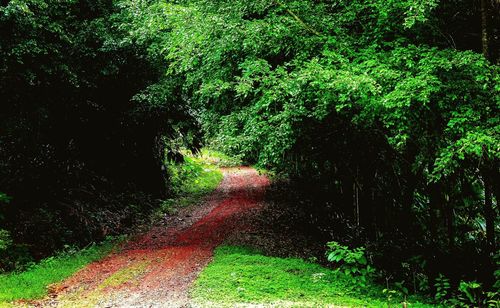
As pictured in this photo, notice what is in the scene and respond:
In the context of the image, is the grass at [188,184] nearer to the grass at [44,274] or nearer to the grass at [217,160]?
the grass at [217,160]

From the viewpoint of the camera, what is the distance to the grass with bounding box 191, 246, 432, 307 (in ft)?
24.6

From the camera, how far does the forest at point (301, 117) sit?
24.8 feet

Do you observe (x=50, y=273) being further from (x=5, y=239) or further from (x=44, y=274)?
(x=5, y=239)

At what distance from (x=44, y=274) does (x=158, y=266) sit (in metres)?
2.61

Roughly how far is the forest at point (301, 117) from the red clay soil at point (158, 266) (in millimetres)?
536

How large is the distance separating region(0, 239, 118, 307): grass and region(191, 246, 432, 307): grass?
11.3ft

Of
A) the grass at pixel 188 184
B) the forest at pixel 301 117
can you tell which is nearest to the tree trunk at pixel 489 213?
the forest at pixel 301 117

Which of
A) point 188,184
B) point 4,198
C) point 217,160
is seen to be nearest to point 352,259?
point 4,198

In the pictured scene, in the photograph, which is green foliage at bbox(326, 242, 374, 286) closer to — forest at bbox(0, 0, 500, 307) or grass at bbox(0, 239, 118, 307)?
forest at bbox(0, 0, 500, 307)

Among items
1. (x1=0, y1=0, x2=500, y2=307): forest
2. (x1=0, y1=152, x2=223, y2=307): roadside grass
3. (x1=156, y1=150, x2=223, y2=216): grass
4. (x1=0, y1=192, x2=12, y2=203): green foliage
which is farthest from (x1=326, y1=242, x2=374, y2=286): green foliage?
(x1=156, y1=150, x2=223, y2=216): grass

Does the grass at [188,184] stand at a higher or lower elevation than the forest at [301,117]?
lower

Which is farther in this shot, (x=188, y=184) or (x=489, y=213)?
(x=188, y=184)

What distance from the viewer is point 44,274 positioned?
33.1 ft

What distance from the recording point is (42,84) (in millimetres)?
12508
